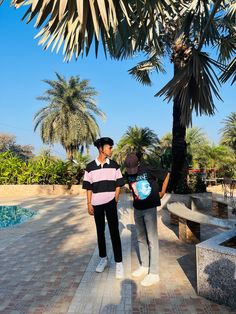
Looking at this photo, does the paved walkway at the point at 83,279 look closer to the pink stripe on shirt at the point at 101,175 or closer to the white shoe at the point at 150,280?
the white shoe at the point at 150,280

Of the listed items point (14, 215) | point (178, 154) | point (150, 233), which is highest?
point (178, 154)

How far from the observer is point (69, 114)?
26938mm

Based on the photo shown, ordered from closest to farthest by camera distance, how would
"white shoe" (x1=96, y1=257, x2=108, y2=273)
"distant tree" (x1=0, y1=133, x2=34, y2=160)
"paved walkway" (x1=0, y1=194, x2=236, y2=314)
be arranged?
"paved walkway" (x1=0, y1=194, x2=236, y2=314), "white shoe" (x1=96, y1=257, x2=108, y2=273), "distant tree" (x1=0, y1=133, x2=34, y2=160)

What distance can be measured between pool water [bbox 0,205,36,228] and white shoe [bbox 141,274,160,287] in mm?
5745

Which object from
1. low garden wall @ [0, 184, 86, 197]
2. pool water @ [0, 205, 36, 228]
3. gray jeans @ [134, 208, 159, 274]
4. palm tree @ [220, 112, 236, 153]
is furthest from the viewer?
palm tree @ [220, 112, 236, 153]

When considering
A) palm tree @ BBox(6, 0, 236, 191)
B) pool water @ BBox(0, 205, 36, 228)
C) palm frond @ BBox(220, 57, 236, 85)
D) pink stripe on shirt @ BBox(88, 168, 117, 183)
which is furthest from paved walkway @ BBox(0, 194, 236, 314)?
palm frond @ BBox(220, 57, 236, 85)

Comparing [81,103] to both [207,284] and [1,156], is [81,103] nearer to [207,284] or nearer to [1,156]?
[1,156]

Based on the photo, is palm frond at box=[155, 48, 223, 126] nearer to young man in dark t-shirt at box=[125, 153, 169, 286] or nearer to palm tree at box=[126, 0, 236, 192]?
palm tree at box=[126, 0, 236, 192]

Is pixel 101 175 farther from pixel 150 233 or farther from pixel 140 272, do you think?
pixel 140 272

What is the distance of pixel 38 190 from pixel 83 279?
39.9ft

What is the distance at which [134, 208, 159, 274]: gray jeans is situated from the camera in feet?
12.0

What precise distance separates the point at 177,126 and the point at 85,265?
6.14 metres

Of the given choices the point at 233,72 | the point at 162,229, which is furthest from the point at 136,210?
the point at 233,72

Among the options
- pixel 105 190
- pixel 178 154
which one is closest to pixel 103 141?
pixel 105 190
